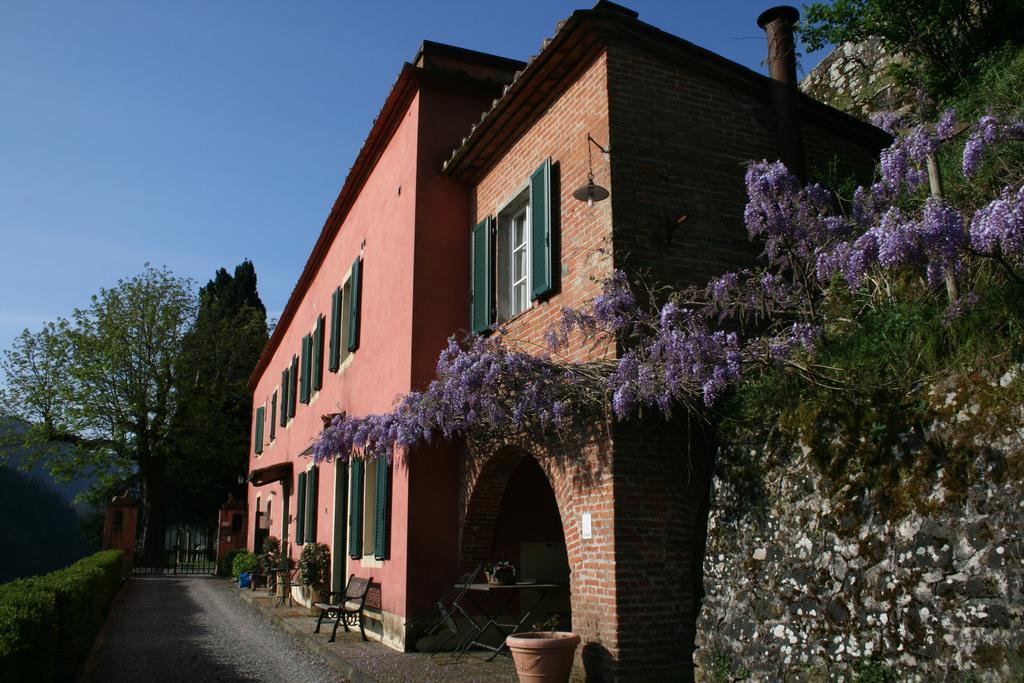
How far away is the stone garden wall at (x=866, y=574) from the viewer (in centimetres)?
414

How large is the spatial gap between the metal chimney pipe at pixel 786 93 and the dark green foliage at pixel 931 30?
1.99 meters

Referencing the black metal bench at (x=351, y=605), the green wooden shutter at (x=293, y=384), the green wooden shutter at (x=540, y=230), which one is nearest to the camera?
the green wooden shutter at (x=540, y=230)

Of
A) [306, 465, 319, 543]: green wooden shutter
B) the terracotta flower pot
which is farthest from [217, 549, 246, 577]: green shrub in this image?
the terracotta flower pot

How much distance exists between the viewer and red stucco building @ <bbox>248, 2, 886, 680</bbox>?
6598 millimetres

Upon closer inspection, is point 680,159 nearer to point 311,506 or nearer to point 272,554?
point 311,506

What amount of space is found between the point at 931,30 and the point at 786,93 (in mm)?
3064

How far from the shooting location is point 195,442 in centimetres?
2983

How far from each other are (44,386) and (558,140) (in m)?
27.9

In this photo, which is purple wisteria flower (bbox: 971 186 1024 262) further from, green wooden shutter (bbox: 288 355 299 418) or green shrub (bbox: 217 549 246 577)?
green shrub (bbox: 217 549 246 577)

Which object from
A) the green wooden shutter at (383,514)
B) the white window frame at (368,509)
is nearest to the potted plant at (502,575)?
the green wooden shutter at (383,514)

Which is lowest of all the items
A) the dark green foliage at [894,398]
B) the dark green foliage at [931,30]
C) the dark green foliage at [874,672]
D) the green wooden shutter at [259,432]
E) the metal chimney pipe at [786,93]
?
the dark green foliage at [874,672]

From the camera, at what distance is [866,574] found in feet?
15.6

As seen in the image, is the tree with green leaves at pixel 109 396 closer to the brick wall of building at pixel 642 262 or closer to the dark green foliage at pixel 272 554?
the dark green foliage at pixel 272 554

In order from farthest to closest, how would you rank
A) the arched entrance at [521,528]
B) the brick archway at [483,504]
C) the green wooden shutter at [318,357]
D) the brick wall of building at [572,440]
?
the green wooden shutter at [318,357]
the arched entrance at [521,528]
the brick archway at [483,504]
the brick wall of building at [572,440]
